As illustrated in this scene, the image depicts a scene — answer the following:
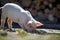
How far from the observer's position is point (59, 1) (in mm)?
9750

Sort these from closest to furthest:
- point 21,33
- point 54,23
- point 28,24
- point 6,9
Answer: point 21,33 < point 28,24 < point 6,9 < point 54,23

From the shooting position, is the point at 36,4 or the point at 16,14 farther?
the point at 36,4

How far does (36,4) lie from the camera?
9.73m

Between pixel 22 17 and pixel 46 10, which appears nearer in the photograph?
pixel 22 17

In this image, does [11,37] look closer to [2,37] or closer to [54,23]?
[2,37]

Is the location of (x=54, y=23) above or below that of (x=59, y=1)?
below

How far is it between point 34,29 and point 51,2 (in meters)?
2.97

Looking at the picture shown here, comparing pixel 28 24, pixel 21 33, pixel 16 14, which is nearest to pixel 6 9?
pixel 16 14

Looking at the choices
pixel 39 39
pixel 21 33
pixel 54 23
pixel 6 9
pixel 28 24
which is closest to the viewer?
pixel 39 39

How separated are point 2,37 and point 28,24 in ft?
4.99

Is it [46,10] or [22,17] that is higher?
[46,10]

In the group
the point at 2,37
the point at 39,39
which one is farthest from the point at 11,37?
the point at 39,39

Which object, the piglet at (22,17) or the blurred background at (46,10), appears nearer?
the piglet at (22,17)

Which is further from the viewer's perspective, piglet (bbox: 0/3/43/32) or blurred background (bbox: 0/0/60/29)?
blurred background (bbox: 0/0/60/29)
